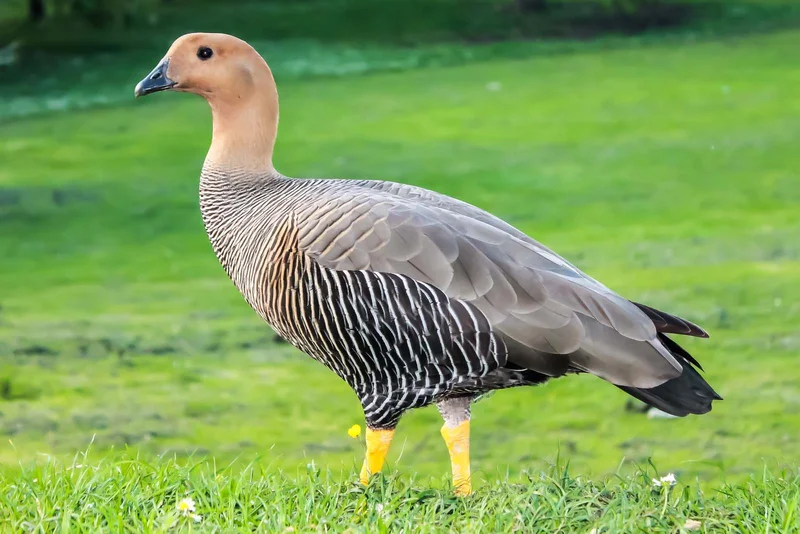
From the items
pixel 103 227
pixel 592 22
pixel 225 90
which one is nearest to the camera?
pixel 225 90

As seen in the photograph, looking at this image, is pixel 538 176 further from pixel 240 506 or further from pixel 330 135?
pixel 240 506

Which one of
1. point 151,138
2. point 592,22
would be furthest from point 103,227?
point 592,22

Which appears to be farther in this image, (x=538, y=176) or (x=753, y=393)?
(x=538, y=176)

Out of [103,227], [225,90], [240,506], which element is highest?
[225,90]

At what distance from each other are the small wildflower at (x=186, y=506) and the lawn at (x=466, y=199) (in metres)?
0.08

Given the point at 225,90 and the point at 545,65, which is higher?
the point at 225,90

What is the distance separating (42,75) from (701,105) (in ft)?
21.4

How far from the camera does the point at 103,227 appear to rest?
825cm

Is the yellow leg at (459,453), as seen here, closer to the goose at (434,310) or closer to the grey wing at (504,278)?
the goose at (434,310)

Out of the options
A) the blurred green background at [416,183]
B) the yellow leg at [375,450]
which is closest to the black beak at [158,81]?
the blurred green background at [416,183]

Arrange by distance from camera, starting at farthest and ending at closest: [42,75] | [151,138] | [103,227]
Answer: [42,75] < [151,138] < [103,227]

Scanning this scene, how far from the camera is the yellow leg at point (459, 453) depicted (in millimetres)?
3199

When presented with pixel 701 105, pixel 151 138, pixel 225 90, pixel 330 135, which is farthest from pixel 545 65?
pixel 225 90

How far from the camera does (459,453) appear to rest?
10.6ft
